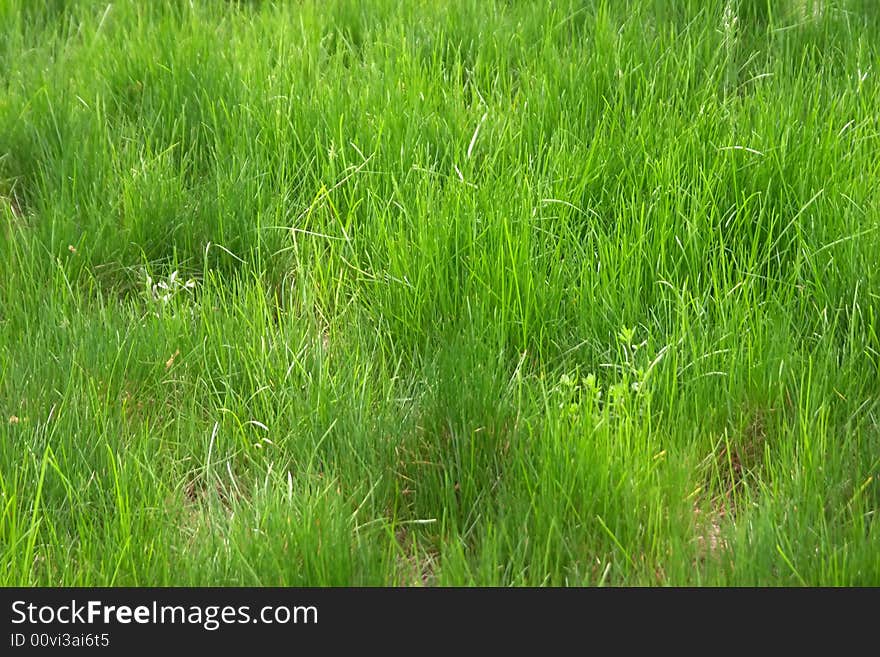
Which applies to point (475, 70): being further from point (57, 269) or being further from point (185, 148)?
point (57, 269)

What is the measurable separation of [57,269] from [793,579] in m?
2.06

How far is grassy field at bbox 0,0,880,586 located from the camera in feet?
6.89

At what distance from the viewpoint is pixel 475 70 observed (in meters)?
3.45

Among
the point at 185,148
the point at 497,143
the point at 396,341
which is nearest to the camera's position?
the point at 396,341

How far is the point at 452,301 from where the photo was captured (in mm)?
2631

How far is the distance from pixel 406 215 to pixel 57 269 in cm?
98

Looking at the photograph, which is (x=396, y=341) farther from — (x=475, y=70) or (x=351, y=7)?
(x=351, y=7)

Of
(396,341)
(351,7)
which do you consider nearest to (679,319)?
(396,341)

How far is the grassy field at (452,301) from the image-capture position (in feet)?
6.89

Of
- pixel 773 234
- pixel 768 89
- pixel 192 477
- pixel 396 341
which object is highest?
pixel 768 89

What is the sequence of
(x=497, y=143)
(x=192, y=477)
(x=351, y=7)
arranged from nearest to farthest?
(x=192, y=477) < (x=497, y=143) < (x=351, y=7)

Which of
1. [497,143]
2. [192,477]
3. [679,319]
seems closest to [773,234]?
[679,319]

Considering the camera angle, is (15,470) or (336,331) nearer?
(15,470)

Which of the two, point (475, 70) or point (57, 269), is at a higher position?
point (475, 70)
